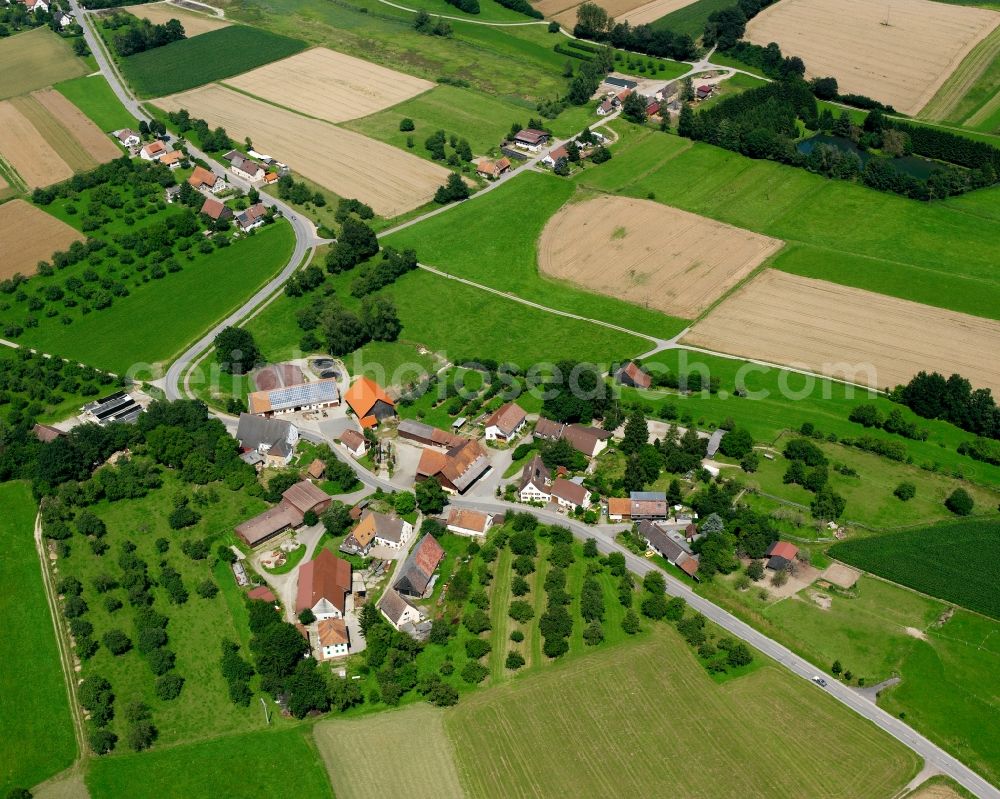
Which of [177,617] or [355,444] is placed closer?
[177,617]

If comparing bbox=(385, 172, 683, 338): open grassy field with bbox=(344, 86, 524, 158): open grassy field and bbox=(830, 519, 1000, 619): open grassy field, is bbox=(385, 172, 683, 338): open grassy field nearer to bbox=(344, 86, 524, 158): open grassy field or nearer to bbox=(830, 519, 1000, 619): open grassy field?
bbox=(344, 86, 524, 158): open grassy field

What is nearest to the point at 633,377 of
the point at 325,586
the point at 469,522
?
the point at 469,522

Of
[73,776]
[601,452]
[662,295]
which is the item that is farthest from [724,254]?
[73,776]

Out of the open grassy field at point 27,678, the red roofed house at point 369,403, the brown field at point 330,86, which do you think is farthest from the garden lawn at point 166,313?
the brown field at point 330,86

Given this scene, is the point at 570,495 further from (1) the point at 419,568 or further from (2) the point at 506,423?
(1) the point at 419,568

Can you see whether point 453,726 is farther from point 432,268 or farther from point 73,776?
point 432,268

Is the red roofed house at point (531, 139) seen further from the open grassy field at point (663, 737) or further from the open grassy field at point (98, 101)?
the open grassy field at point (663, 737)

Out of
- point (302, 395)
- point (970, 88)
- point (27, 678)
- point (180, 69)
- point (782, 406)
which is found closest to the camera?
point (27, 678)

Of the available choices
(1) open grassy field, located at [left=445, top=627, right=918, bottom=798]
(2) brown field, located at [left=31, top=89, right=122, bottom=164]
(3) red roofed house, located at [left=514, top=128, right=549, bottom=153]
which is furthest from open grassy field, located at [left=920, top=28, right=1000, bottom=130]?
(2) brown field, located at [left=31, top=89, right=122, bottom=164]
